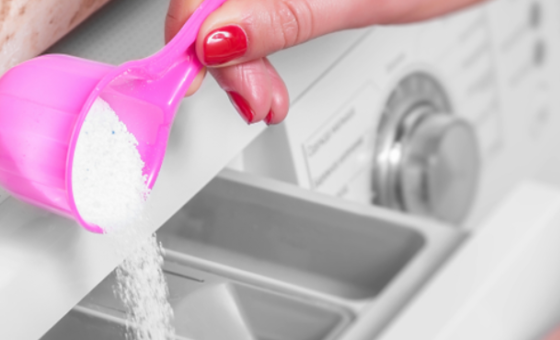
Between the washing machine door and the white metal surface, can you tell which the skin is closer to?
the white metal surface

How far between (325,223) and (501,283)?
138 mm

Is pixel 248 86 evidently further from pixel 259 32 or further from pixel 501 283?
pixel 501 283

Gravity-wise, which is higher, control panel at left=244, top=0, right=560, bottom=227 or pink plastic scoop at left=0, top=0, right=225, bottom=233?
pink plastic scoop at left=0, top=0, right=225, bottom=233

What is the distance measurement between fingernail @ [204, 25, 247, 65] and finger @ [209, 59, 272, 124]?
0.12 feet

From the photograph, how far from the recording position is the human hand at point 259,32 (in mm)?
408

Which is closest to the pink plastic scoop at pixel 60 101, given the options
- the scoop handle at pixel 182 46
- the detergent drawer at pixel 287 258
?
the scoop handle at pixel 182 46

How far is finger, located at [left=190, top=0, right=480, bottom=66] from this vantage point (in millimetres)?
405

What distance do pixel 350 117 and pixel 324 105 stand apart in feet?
0.17

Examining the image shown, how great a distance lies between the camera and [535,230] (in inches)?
19.4

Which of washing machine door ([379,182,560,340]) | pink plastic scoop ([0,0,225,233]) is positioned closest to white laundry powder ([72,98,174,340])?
pink plastic scoop ([0,0,225,233])

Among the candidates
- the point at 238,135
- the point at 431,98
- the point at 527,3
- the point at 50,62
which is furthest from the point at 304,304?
the point at 527,3

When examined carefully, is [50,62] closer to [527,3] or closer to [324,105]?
[324,105]

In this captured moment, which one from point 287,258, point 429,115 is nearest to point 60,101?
point 287,258

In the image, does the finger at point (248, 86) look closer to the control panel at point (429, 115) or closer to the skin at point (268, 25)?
the skin at point (268, 25)
